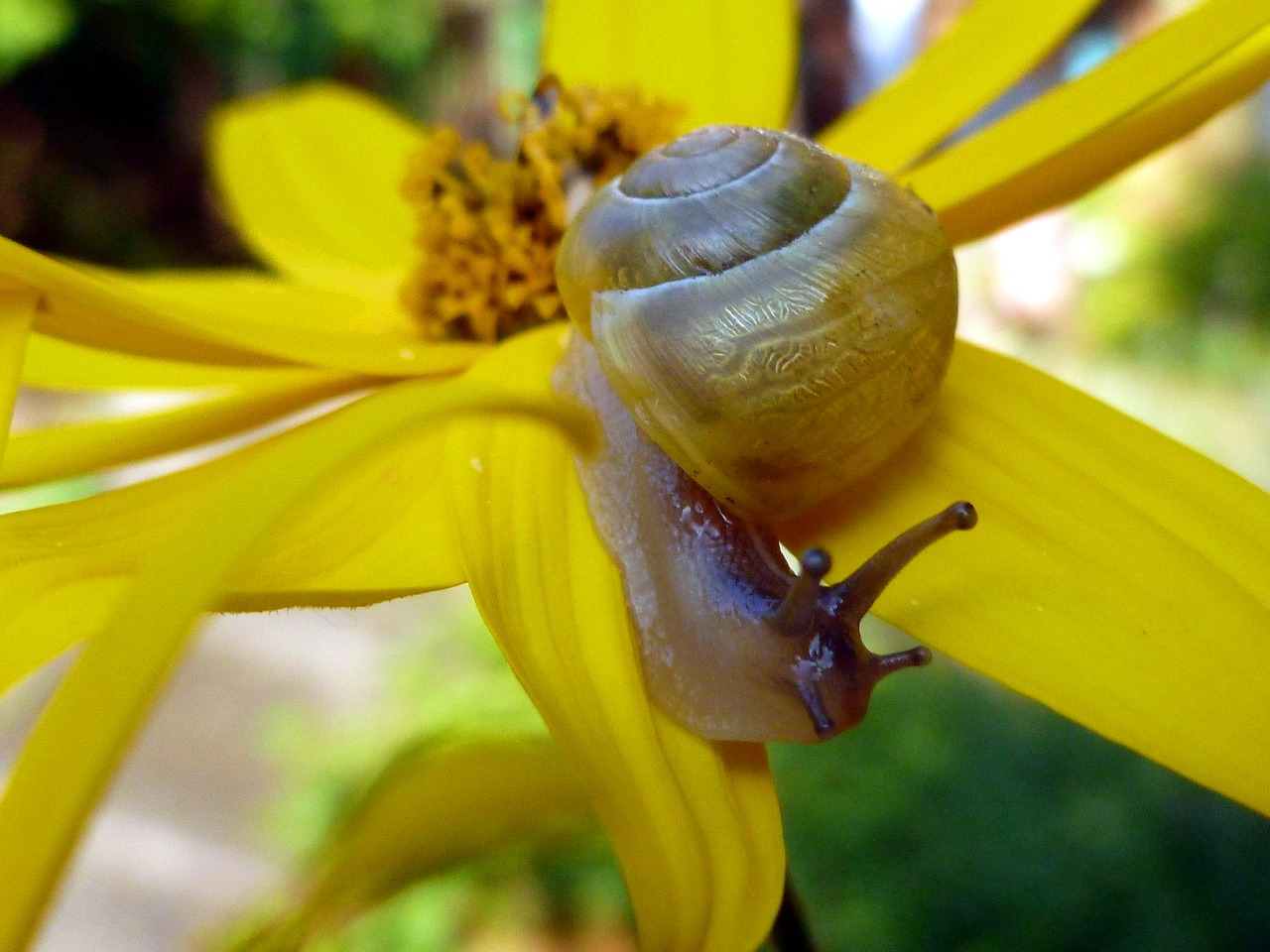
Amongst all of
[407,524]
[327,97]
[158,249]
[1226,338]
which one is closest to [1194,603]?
[407,524]

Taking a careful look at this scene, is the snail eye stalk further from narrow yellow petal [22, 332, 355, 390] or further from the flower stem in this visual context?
narrow yellow petal [22, 332, 355, 390]

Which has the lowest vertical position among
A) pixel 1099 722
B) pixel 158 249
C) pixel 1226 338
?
pixel 1226 338

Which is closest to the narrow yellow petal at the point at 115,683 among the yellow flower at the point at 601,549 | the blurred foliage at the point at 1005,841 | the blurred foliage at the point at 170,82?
the yellow flower at the point at 601,549

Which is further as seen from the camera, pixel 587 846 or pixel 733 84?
pixel 587 846

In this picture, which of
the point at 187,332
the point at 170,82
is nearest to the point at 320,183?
the point at 187,332

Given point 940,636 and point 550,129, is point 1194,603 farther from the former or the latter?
point 550,129

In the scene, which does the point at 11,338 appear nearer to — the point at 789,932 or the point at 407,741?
the point at 789,932

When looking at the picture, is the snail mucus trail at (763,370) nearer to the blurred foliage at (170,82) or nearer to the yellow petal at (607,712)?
the yellow petal at (607,712)
